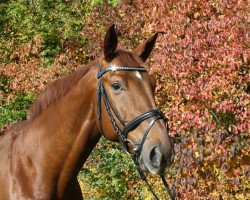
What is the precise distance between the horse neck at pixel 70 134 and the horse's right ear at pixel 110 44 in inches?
6.8

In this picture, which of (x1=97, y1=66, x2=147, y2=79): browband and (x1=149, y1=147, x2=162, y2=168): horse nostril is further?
(x1=97, y1=66, x2=147, y2=79): browband

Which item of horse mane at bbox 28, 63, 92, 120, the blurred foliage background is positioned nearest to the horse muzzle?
horse mane at bbox 28, 63, 92, 120

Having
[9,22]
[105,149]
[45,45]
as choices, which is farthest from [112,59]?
[9,22]

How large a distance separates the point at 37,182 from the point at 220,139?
2455mm

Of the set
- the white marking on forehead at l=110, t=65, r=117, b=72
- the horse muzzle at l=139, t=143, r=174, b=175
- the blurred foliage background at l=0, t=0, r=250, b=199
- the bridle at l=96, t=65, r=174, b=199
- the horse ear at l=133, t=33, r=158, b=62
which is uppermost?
the white marking on forehead at l=110, t=65, r=117, b=72

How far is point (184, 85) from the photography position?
6406 millimetres

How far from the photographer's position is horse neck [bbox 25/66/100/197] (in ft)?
11.0

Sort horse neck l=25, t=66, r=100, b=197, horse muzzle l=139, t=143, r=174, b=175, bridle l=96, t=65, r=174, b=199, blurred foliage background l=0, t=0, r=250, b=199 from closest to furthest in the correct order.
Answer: horse muzzle l=139, t=143, r=174, b=175
bridle l=96, t=65, r=174, b=199
horse neck l=25, t=66, r=100, b=197
blurred foliage background l=0, t=0, r=250, b=199

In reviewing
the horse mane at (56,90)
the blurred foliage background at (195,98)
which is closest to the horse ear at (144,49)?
the horse mane at (56,90)

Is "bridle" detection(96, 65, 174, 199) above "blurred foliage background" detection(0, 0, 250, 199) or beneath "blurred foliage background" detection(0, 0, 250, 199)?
above

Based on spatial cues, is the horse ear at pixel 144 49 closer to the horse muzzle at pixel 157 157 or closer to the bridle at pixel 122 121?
the bridle at pixel 122 121

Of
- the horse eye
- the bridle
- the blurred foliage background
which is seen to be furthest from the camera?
the blurred foliage background

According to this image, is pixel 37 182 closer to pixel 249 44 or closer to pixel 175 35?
pixel 249 44

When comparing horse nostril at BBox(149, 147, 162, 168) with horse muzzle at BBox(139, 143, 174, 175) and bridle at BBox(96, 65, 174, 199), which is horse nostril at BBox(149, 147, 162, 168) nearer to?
horse muzzle at BBox(139, 143, 174, 175)
